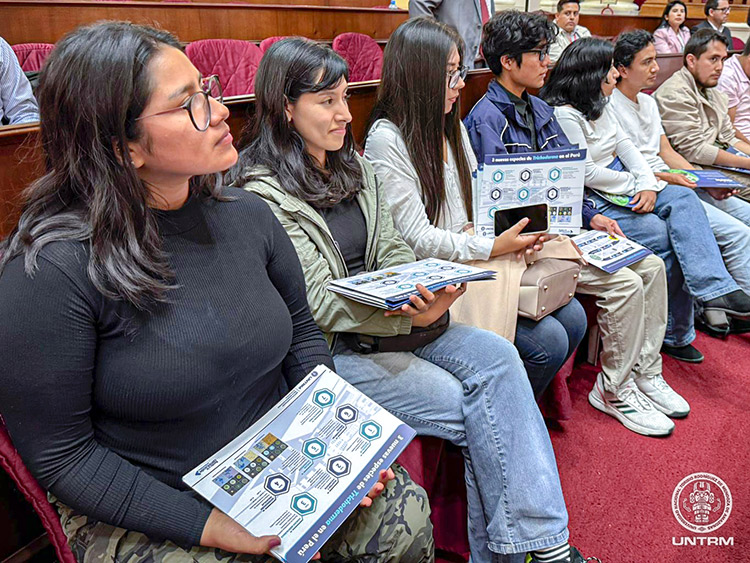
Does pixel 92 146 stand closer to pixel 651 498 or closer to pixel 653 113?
pixel 651 498

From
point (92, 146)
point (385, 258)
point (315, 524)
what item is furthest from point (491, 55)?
point (315, 524)

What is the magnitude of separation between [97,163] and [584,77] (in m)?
1.84

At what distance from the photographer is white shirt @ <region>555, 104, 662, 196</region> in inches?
83.8

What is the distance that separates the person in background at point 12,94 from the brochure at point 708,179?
2356 millimetres

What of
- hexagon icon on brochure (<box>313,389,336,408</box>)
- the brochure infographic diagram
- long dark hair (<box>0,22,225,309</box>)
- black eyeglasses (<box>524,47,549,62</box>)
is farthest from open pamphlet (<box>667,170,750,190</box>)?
long dark hair (<box>0,22,225,309</box>)

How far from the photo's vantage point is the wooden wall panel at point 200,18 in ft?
8.04

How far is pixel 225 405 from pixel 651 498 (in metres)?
1.18

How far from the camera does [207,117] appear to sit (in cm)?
87

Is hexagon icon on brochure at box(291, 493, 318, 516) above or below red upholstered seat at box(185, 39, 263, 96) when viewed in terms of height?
below

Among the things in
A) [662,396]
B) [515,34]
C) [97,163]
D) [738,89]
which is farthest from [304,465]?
[738,89]

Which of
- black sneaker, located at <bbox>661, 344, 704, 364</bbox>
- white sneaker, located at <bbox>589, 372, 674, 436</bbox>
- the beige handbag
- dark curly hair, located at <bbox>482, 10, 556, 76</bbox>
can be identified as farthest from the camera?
black sneaker, located at <bbox>661, 344, 704, 364</bbox>

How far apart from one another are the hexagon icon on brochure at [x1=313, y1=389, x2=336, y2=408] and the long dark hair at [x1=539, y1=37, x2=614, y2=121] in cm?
165

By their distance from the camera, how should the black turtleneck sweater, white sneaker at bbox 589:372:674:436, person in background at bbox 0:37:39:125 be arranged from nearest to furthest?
the black turtleneck sweater → white sneaker at bbox 589:372:674:436 → person in background at bbox 0:37:39:125

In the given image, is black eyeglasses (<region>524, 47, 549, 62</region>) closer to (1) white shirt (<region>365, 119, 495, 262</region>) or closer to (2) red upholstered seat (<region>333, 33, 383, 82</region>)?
(1) white shirt (<region>365, 119, 495, 262</region>)
